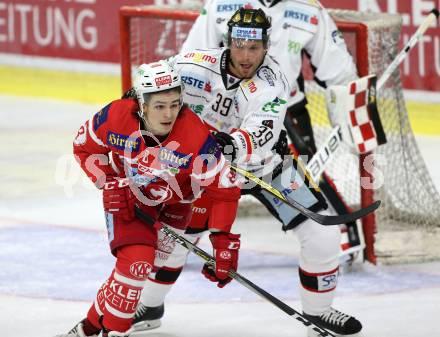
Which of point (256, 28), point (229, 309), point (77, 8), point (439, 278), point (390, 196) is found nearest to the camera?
point (256, 28)

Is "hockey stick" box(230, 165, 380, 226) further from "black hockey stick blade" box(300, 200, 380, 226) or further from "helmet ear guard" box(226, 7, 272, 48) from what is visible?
"helmet ear guard" box(226, 7, 272, 48)

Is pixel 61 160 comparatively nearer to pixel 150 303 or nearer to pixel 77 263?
pixel 77 263

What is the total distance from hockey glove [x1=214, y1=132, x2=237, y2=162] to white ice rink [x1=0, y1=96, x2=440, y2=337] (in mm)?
765

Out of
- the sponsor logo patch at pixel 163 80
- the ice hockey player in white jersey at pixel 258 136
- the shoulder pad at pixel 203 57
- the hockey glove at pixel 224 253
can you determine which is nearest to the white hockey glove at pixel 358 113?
the ice hockey player in white jersey at pixel 258 136

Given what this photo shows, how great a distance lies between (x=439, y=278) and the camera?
19.8ft

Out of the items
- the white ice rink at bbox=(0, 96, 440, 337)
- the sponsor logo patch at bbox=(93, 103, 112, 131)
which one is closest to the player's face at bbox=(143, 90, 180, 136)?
the sponsor logo patch at bbox=(93, 103, 112, 131)

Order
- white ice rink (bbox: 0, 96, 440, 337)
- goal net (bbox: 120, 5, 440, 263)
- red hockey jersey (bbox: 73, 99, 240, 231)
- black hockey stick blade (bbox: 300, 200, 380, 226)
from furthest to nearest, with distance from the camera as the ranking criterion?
goal net (bbox: 120, 5, 440, 263) → white ice rink (bbox: 0, 96, 440, 337) → black hockey stick blade (bbox: 300, 200, 380, 226) → red hockey jersey (bbox: 73, 99, 240, 231)

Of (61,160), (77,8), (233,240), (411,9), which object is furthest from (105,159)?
(77,8)

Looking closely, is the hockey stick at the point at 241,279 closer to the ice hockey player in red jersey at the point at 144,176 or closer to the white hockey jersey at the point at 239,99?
the ice hockey player in red jersey at the point at 144,176

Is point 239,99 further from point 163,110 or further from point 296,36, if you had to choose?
point 296,36

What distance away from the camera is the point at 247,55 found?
5176mm

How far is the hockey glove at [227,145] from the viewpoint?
5016 millimetres

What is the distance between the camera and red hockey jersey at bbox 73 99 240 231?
4781 millimetres

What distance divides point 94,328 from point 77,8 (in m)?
5.90
